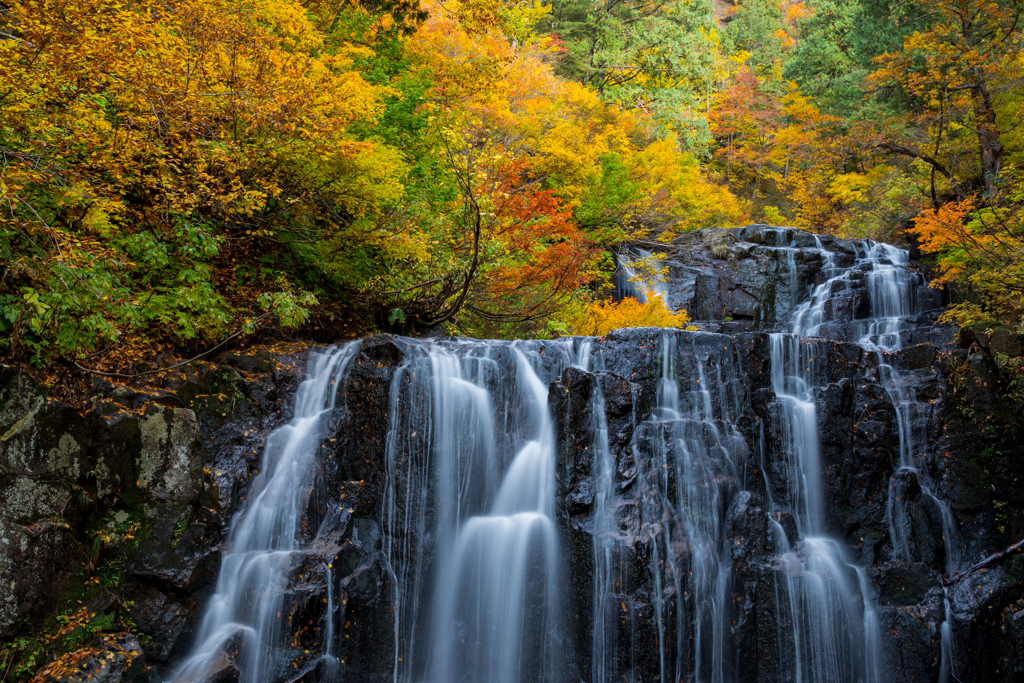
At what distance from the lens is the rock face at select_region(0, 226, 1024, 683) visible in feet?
19.4

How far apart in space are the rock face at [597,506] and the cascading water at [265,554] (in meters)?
0.13

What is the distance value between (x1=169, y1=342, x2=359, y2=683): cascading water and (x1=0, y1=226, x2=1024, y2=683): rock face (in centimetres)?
13

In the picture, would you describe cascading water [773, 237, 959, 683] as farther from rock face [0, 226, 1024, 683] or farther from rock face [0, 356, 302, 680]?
rock face [0, 356, 302, 680]

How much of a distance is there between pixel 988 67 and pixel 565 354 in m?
13.9

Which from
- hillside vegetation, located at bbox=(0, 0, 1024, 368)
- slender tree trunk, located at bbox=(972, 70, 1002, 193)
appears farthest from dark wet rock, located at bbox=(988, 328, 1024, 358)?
slender tree trunk, located at bbox=(972, 70, 1002, 193)

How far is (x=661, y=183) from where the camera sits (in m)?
18.4

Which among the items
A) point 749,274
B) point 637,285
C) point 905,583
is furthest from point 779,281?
point 905,583

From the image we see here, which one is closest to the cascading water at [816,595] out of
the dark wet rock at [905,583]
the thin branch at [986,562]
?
the dark wet rock at [905,583]

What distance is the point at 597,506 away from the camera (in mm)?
7445

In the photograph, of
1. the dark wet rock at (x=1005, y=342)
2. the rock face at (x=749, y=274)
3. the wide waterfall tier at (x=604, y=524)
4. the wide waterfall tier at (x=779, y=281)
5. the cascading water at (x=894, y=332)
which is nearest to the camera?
the wide waterfall tier at (x=604, y=524)

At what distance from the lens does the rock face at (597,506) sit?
5.93 meters

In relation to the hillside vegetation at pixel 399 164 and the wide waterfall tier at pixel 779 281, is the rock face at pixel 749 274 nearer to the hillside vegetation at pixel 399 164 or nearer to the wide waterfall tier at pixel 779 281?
the wide waterfall tier at pixel 779 281

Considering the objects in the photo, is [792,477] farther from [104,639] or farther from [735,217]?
[735,217]

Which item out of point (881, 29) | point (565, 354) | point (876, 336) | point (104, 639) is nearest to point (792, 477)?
point (565, 354)
